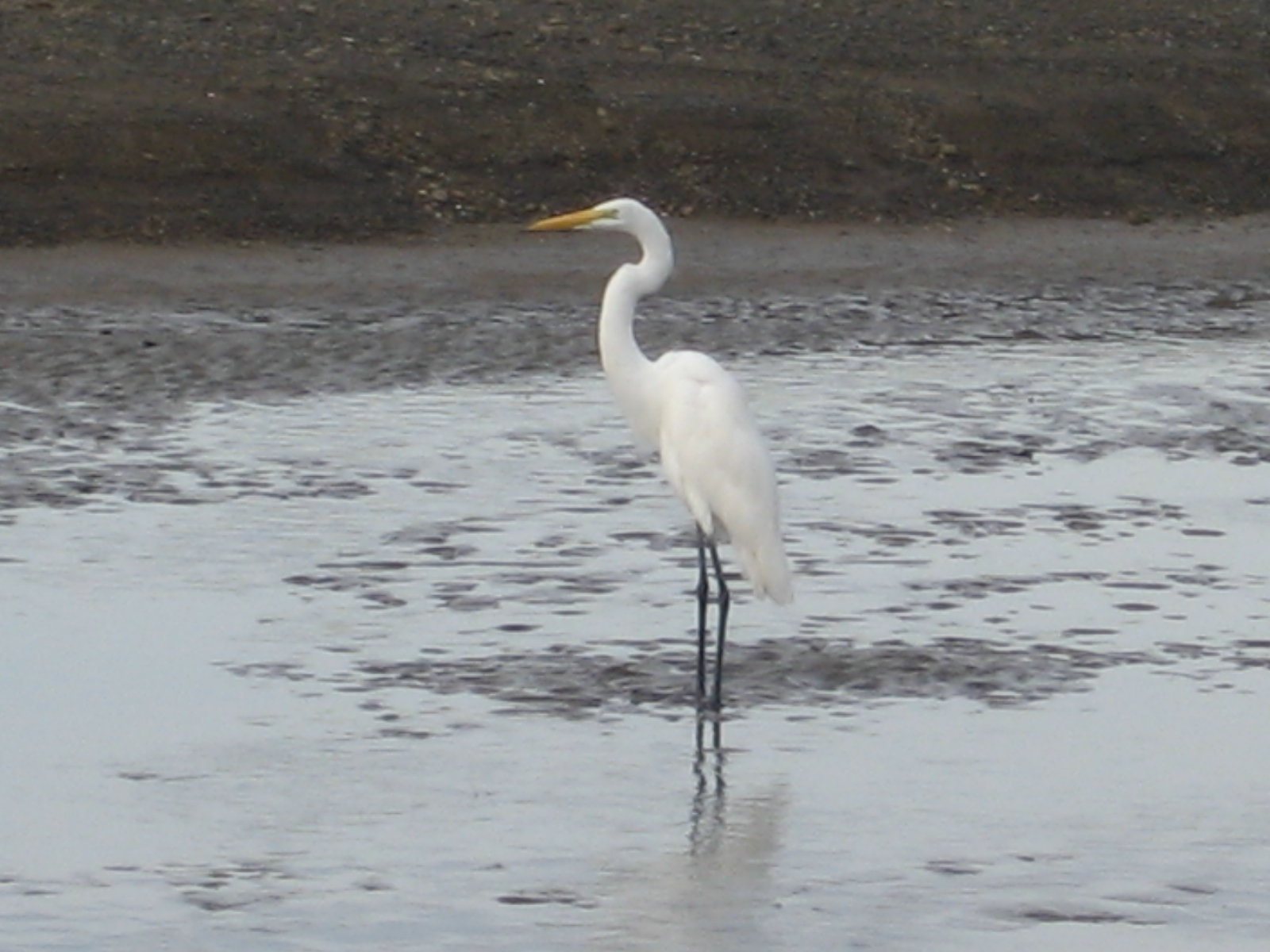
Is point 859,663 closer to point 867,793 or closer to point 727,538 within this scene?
point 727,538

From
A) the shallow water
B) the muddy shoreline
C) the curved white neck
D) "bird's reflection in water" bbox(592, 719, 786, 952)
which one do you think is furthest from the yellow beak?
the muddy shoreline

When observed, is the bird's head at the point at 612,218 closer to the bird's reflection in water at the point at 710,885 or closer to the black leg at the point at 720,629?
the black leg at the point at 720,629

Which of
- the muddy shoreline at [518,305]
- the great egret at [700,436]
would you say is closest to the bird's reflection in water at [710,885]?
the great egret at [700,436]

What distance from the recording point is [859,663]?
28.3ft

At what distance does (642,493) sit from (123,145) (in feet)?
25.6

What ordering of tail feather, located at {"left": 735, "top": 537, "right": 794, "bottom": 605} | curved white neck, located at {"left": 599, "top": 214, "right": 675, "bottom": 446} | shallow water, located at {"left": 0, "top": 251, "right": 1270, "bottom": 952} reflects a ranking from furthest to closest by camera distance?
curved white neck, located at {"left": 599, "top": 214, "right": 675, "bottom": 446} < tail feather, located at {"left": 735, "top": 537, "right": 794, "bottom": 605} < shallow water, located at {"left": 0, "top": 251, "right": 1270, "bottom": 952}

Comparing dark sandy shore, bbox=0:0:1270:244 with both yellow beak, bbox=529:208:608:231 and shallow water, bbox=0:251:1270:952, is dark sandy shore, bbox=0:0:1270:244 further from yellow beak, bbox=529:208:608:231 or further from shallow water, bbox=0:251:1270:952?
yellow beak, bbox=529:208:608:231

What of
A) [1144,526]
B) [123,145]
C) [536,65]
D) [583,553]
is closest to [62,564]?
[583,553]

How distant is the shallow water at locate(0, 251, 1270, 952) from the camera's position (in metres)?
6.45

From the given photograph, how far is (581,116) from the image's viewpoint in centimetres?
1966

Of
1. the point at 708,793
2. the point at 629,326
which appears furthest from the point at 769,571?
the point at 708,793

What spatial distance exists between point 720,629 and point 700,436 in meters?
0.65

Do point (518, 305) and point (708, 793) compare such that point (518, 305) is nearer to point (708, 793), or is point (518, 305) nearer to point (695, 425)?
point (695, 425)

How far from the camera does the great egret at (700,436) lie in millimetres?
8570
